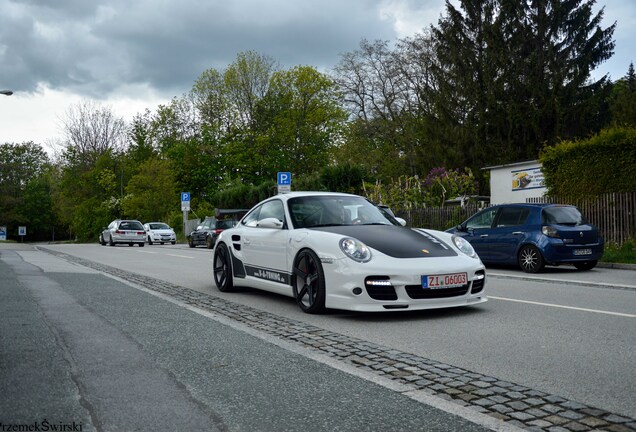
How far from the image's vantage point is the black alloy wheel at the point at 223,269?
9.98 m

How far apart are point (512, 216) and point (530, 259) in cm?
123

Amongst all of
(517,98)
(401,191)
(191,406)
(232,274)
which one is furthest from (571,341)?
(517,98)

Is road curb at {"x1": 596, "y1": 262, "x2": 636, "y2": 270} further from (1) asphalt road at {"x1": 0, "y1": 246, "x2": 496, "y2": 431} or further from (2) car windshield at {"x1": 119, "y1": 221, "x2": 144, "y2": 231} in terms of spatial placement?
(2) car windshield at {"x1": 119, "y1": 221, "x2": 144, "y2": 231}

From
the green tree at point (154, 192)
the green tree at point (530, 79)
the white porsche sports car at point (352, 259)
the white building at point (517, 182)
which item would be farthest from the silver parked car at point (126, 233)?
the white porsche sports car at point (352, 259)

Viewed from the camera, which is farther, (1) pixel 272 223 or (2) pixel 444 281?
(1) pixel 272 223

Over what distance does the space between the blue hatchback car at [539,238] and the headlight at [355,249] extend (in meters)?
7.66

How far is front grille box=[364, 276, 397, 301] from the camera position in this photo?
7000 mm

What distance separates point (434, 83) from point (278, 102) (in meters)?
14.9

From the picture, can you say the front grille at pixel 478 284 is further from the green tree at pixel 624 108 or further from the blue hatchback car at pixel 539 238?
the green tree at pixel 624 108

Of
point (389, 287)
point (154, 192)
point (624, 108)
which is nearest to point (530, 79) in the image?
point (624, 108)

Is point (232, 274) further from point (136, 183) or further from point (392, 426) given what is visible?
point (136, 183)

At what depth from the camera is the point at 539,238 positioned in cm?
1391

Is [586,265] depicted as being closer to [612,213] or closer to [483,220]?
[483,220]

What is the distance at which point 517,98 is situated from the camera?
3859 centimetres
